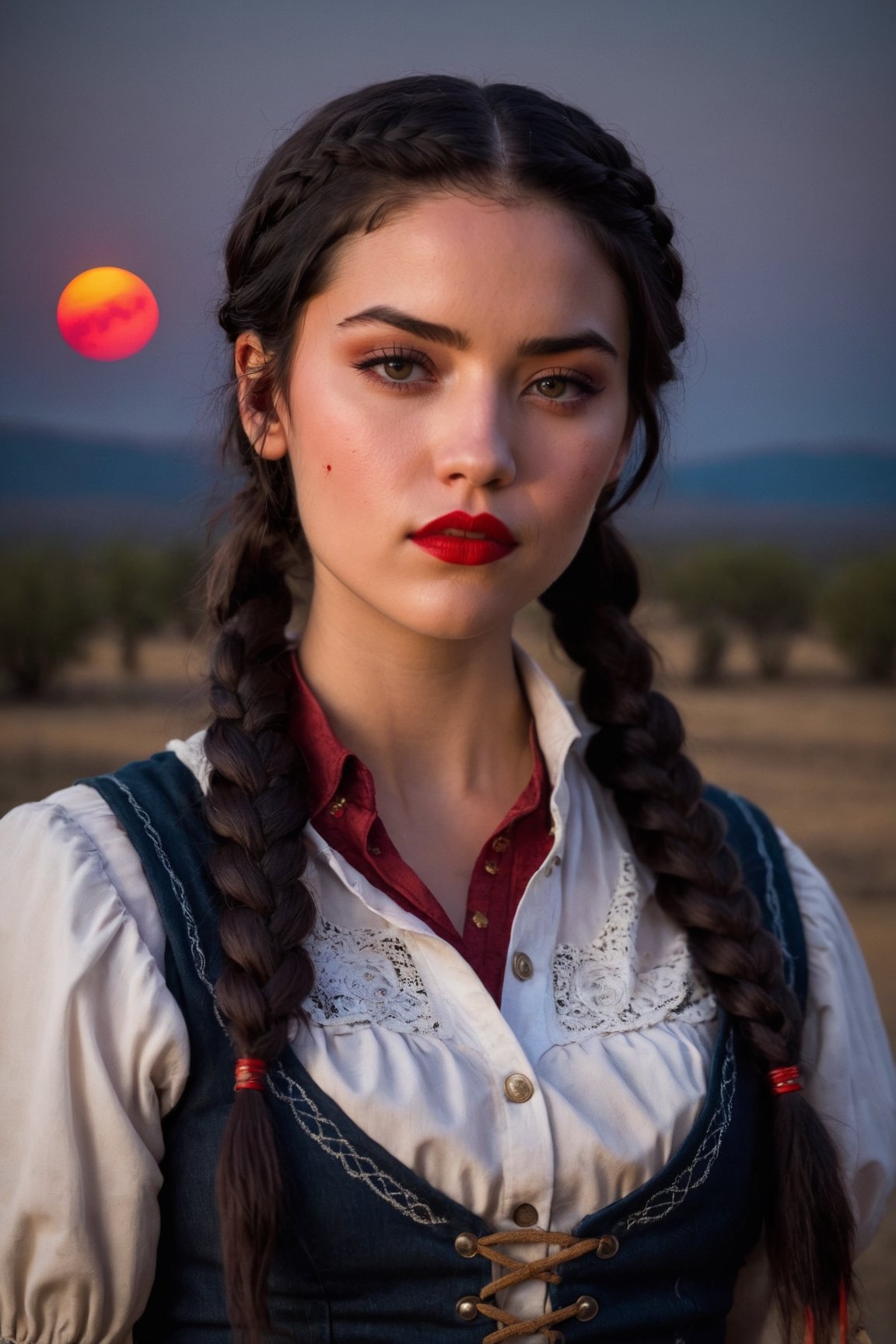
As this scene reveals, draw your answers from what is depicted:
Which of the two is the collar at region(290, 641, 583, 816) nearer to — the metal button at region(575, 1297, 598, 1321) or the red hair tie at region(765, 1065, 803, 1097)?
the red hair tie at region(765, 1065, 803, 1097)

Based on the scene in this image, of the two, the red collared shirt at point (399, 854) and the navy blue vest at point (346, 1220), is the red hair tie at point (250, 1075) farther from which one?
the red collared shirt at point (399, 854)

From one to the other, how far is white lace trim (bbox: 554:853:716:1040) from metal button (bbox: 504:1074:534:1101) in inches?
3.7

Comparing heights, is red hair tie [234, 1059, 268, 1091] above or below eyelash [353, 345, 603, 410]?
below

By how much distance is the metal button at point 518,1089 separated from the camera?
4.03 ft

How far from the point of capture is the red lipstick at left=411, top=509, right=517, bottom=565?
4.18 ft

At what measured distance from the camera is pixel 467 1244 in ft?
3.93

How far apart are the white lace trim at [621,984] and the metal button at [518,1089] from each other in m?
0.09

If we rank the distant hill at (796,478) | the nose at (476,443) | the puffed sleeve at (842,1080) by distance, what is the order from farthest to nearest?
the distant hill at (796,478) < the puffed sleeve at (842,1080) < the nose at (476,443)

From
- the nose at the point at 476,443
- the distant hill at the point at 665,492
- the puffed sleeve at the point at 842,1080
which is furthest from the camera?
the distant hill at the point at 665,492

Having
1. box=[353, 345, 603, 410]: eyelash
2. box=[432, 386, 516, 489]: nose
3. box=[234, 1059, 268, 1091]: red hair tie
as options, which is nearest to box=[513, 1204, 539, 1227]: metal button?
box=[234, 1059, 268, 1091]: red hair tie

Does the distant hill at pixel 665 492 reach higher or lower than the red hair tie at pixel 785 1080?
higher

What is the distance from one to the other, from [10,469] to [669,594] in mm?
2118

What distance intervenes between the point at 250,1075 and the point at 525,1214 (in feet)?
0.97

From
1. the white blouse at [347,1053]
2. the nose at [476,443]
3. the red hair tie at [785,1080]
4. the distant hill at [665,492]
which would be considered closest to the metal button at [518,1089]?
the white blouse at [347,1053]
